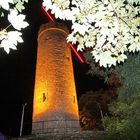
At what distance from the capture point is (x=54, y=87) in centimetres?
2603

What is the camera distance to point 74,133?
2162cm

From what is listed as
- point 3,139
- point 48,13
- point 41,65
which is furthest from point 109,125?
point 48,13

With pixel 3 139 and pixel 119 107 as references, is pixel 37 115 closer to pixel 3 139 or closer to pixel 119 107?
pixel 3 139

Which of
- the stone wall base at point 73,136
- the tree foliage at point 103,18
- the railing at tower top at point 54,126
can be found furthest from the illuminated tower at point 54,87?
the tree foliage at point 103,18

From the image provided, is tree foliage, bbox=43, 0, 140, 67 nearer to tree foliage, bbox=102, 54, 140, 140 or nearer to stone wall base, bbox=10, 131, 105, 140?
tree foliage, bbox=102, 54, 140, 140

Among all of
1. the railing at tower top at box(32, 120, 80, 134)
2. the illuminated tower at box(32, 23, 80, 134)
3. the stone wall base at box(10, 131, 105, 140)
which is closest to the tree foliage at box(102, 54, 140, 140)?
the stone wall base at box(10, 131, 105, 140)

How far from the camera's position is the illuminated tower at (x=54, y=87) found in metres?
25.0

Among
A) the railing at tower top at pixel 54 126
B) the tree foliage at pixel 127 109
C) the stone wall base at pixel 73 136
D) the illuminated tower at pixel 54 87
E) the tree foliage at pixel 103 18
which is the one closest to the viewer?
the tree foliage at pixel 103 18

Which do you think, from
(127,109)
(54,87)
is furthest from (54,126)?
(127,109)

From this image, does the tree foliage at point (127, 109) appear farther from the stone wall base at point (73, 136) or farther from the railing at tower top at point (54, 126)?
the railing at tower top at point (54, 126)

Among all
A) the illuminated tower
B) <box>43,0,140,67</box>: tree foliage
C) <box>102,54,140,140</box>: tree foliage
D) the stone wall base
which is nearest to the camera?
<box>43,0,140,67</box>: tree foliage

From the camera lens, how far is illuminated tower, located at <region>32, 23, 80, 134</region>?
24969 millimetres

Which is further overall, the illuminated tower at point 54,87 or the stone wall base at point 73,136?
the illuminated tower at point 54,87

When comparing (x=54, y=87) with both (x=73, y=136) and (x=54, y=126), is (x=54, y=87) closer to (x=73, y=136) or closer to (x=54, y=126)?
(x=54, y=126)
